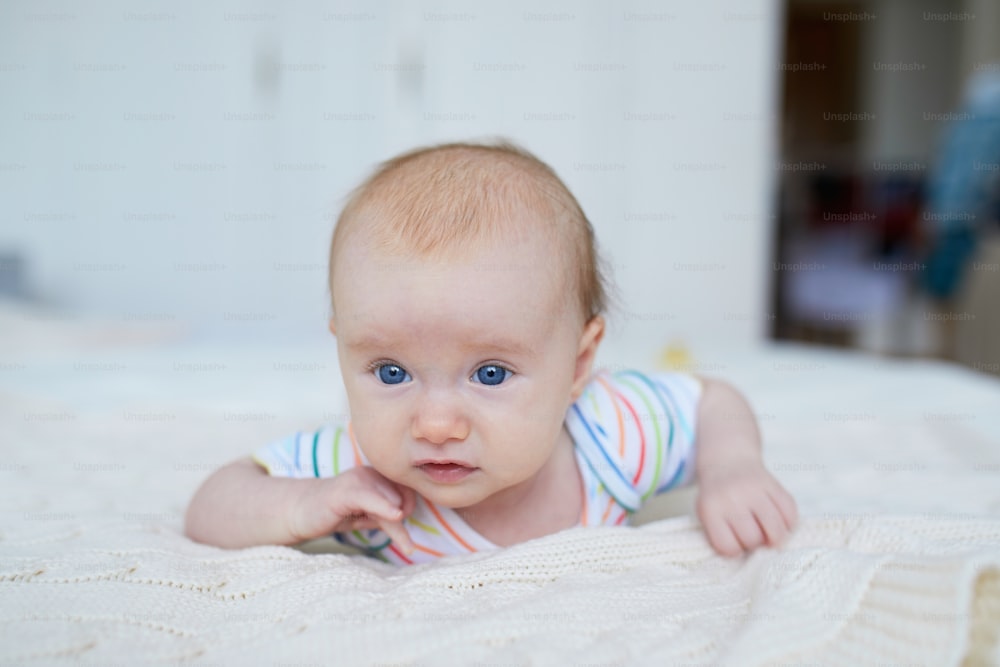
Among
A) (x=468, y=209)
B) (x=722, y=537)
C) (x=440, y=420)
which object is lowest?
(x=722, y=537)

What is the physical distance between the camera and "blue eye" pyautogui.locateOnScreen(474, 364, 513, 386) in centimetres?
71

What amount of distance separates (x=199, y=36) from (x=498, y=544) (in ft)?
11.0

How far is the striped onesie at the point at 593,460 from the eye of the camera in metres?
0.84

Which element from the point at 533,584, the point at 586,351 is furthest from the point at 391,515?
the point at 586,351

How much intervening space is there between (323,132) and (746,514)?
317 centimetres

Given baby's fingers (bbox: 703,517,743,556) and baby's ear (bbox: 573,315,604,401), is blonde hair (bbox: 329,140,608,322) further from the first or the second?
baby's fingers (bbox: 703,517,743,556)

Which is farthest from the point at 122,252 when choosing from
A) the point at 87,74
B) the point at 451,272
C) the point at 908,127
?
the point at 908,127

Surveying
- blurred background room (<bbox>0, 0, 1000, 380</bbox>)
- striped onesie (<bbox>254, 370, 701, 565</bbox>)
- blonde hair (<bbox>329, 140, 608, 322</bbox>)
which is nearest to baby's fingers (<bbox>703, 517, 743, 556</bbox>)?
striped onesie (<bbox>254, 370, 701, 565</bbox>)

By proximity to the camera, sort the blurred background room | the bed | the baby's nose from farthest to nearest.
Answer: the blurred background room → the baby's nose → the bed

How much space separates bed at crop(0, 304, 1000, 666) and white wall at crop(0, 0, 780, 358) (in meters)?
2.39

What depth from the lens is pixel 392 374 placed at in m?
0.72

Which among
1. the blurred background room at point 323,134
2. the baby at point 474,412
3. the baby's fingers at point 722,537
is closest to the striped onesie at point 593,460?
the baby at point 474,412

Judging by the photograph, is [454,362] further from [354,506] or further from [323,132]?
[323,132]

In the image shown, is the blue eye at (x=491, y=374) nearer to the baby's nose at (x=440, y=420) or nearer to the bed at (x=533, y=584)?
the baby's nose at (x=440, y=420)
